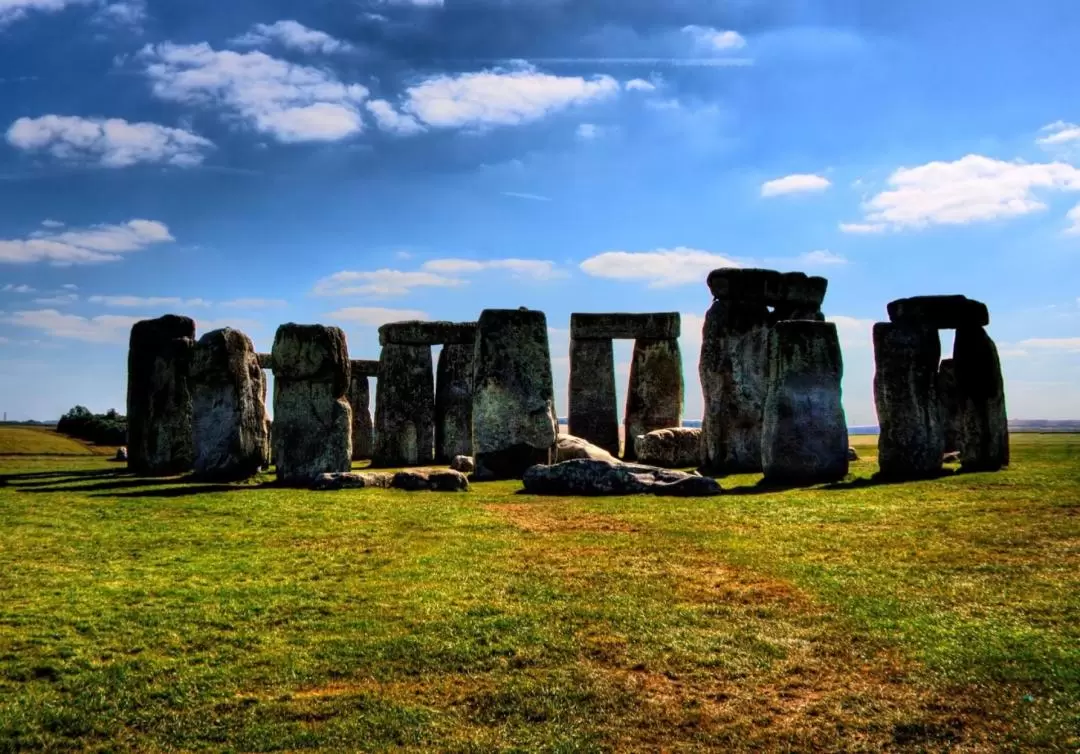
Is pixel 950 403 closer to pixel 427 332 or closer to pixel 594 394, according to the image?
pixel 594 394

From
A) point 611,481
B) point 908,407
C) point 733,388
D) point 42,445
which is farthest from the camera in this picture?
point 42,445

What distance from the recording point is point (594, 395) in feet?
82.1

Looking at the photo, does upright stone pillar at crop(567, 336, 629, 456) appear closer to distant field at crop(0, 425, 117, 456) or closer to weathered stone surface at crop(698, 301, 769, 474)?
weathered stone surface at crop(698, 301, 769, 474)

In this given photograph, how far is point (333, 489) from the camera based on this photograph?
14.0m

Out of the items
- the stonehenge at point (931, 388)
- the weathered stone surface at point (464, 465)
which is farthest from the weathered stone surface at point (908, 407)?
the weathered stone surface at point (464, 465)

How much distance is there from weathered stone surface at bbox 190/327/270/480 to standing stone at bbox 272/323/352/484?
3.67ft

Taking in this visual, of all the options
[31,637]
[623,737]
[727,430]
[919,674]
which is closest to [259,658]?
[31,637]

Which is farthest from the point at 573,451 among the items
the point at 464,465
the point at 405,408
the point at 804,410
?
the point at 405,408

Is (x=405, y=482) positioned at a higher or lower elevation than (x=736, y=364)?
lower

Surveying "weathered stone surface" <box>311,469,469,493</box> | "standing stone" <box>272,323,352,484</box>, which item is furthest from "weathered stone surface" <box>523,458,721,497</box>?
"standing stone" <box>272,323,352,484</box>

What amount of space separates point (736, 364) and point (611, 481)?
5.81 meters

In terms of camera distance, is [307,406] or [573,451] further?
[573,451]

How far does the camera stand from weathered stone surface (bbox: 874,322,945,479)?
14898mm

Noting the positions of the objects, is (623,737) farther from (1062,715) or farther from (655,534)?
(655,534)
